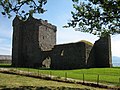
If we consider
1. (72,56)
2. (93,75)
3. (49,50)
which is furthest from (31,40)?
(93,75)

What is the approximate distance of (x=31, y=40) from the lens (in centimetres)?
7006

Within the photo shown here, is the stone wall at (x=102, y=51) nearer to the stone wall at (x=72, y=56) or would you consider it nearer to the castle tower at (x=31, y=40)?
the stone wall at (x=72, y=56)

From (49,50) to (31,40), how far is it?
695 centimetres

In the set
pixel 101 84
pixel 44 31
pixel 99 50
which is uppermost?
pixel 44 31

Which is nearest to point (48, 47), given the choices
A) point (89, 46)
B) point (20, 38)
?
point (20, 38)

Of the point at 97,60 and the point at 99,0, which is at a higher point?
the point at 99,0

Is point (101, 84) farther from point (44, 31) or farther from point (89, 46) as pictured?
point (44, 31)

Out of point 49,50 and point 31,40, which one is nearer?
point 49,50

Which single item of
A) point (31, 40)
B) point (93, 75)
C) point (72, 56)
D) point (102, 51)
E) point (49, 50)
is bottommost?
point (93, 75)

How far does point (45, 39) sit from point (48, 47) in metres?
2.37

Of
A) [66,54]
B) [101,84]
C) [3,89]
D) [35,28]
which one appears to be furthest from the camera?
[35,28]

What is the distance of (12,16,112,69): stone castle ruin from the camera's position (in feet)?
195

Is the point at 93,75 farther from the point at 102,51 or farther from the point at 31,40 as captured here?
the point at 31,40

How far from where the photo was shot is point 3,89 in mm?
20531
